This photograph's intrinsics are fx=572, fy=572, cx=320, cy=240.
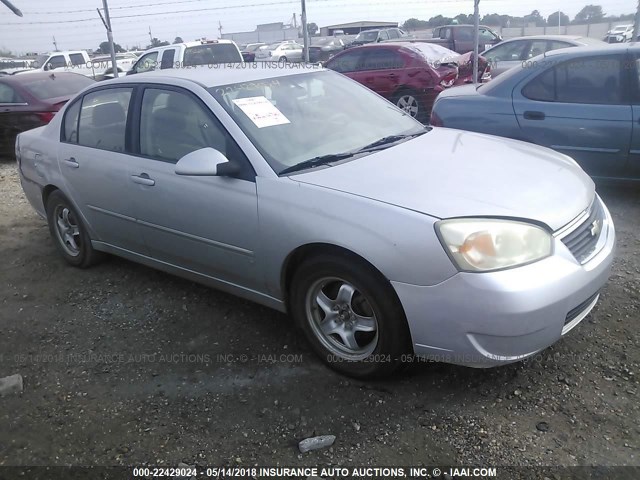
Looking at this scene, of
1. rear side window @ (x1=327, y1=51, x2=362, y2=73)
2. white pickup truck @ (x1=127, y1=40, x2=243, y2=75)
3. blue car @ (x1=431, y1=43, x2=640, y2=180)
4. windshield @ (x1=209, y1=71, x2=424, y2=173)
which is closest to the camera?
windshield @ (x1=209, y1=71, x2=424, y2=173)

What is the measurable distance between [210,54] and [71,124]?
8.98 m

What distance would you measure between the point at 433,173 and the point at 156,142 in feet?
6.07

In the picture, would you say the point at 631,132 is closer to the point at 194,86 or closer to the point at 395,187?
the point at 395,187

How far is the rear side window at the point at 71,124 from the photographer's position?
4.47 m

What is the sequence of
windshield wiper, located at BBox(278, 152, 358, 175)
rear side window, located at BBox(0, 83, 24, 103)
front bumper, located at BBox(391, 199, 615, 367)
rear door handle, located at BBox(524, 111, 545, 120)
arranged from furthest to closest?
rear side window, located at BBox(0, 83, 24, 103), rear door handle, located at BBox(524, 111, 545, 120), windshield wiper, located at BBox(278, 152, 358, 175), front bumper, located at BBox(391, 199, 615, 367)

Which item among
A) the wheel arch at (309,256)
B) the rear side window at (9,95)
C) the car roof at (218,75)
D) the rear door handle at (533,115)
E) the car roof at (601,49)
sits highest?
the car roof at (218,75)

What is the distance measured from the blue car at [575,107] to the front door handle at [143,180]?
3.31 metres

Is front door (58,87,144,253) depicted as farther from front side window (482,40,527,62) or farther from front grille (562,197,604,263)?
front side window (482,40,527,62)

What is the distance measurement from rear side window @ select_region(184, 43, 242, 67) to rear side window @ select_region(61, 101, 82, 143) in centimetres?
802

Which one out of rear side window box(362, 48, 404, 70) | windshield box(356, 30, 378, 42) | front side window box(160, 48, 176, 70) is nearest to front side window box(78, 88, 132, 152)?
rear side window box(362, 48, 404, 70)

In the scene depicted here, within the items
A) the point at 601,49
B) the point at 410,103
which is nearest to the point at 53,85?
the point at 410,103

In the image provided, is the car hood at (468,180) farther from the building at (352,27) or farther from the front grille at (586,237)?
the building at (352,27)

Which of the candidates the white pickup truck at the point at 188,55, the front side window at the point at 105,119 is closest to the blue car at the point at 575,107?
the front side window at the point at 105,119

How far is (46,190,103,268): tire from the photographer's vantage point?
455cm
